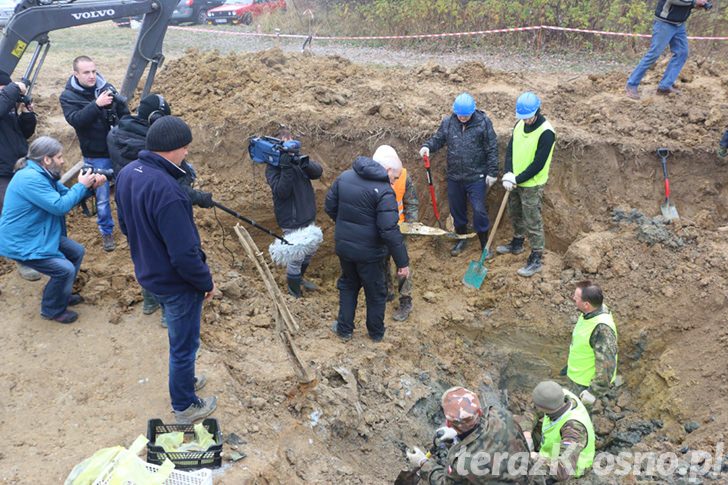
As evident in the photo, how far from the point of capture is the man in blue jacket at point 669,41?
7746 mm

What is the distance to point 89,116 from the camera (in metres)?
6.03

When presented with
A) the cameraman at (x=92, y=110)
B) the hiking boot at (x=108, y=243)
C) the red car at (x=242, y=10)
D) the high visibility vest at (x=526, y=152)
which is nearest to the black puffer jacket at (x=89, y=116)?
the cameraman at (x=92, y=110)

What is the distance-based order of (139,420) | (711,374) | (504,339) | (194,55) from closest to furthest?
(139,420)
(711,374)
(504,339)
(194,55)

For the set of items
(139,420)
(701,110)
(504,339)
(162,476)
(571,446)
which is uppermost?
(701,110)

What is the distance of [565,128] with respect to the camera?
7.87 metres

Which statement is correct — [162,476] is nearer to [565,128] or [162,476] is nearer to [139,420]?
[139,420]

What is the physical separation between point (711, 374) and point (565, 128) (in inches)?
138

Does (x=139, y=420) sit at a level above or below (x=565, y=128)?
below

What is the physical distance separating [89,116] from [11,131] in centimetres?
97

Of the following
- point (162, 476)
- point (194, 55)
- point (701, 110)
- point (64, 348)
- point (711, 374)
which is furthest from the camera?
point (194, 55)

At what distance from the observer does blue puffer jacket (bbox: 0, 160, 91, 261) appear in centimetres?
519

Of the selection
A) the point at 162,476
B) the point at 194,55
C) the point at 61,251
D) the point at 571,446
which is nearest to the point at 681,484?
the point at 571,446

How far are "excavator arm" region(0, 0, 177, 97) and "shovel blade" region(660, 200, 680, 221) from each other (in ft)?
22.7

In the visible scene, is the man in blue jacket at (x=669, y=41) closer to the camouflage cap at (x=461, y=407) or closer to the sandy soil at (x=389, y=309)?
the sandy soil at (x=389, y=309)
